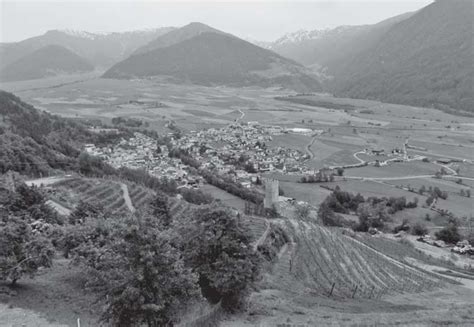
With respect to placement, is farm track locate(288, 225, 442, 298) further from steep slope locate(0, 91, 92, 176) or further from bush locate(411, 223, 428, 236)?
steep slope locate(0, 91, 92, 176)

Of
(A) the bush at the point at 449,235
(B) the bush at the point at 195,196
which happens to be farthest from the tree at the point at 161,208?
(A) the bush at the point at 449,235

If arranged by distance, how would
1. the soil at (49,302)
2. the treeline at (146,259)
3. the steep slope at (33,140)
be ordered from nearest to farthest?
1. the treeline at (146,259)
2. the soil at (49,302)
3. the steep slope at (33,140)

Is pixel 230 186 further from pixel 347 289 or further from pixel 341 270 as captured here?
pixel 347 289

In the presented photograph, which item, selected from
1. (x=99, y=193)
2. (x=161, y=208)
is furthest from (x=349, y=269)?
(x=99, y=193)

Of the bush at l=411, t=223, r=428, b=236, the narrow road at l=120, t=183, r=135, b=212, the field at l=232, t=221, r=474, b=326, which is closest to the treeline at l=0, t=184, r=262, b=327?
the field at l=232, t=221, r=474, b=326

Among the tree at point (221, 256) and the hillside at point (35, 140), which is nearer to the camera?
the tree at point (221, 256)

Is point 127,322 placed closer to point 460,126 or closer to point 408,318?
point 408,318

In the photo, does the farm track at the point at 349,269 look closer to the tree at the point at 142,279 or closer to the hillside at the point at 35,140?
the tree at the point at 142,279
